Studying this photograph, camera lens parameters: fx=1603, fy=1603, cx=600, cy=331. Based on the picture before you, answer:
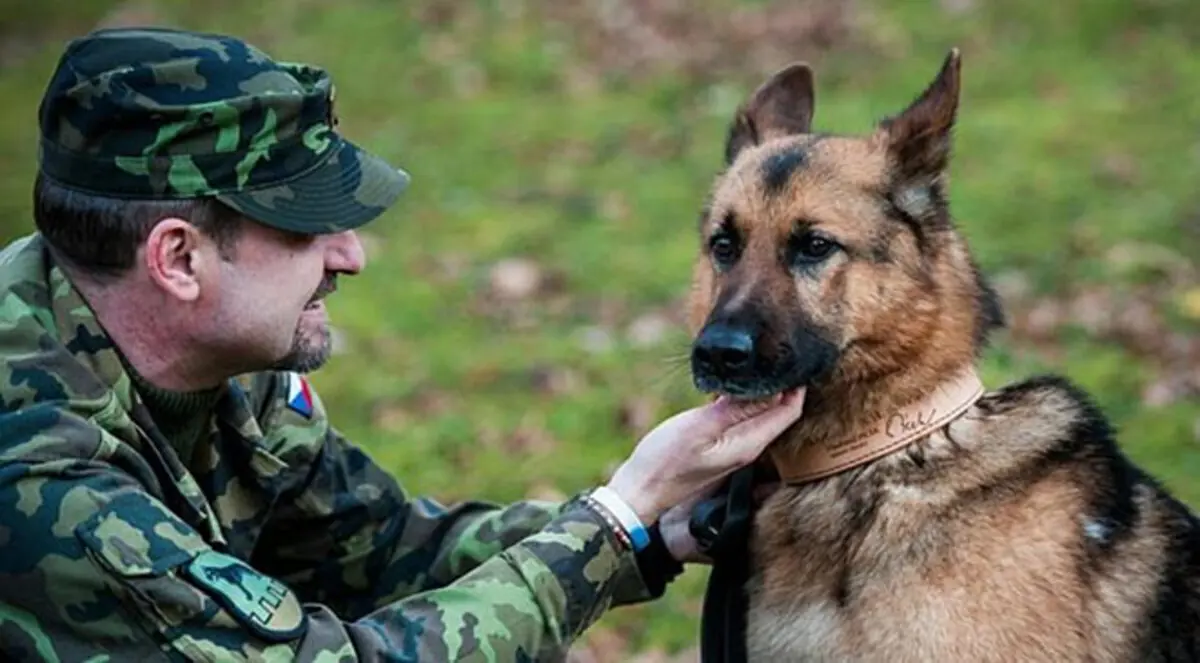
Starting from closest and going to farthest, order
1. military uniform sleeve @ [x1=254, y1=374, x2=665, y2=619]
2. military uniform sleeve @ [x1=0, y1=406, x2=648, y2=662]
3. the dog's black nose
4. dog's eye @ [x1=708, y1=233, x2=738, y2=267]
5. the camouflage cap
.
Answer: military uniform sleeve @ [x1=0, y1=406, x2=648, y2=662] → the camouflage cap → the dog's black nose → dog's eye @ [x1=708, y1=233, x2=738, y2=267] → military uniform sleeve @ [x1=254, y1=374, x2=665, y2=619]

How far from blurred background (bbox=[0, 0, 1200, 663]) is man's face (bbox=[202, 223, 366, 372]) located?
2.90ft

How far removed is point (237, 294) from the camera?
2.99 metres

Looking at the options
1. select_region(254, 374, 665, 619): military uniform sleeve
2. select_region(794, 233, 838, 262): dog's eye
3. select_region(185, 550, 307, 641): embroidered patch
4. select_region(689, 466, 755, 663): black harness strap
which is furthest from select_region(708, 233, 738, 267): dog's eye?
select_region(185, 550, 307, 641): embroidered patch

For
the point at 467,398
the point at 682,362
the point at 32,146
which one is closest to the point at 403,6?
the point at 32,146

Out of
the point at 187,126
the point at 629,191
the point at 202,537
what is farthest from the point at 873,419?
the point at 629,191

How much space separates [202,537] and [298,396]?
0.62 m

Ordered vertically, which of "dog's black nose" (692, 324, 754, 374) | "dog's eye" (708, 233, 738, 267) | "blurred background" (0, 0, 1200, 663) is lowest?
"blurred background" (0, 0, 1200, 663)

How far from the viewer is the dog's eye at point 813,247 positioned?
10.4 ft

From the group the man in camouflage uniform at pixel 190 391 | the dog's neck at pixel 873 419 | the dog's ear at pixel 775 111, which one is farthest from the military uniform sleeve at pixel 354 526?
the dog's ear at pixel 775 111

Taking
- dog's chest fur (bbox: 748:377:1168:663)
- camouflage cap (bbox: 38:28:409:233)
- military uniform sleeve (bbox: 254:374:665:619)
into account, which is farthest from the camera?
military uniform sleeve (bbox: 254:374:665:619)

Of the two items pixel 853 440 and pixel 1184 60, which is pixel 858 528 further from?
pixel 1184 60

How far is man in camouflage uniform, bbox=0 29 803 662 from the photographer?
104 inches

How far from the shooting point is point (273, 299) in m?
3.02

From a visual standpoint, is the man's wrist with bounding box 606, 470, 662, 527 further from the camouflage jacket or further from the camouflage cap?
the camouflage cap
